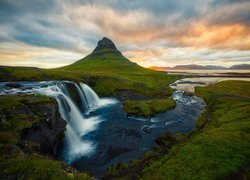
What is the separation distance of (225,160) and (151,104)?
32832mm

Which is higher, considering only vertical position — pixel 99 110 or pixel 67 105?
pixel 67 105

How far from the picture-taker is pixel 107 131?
116 feet

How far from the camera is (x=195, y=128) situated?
35.0 meters

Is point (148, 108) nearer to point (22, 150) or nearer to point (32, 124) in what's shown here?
point (32, 124)

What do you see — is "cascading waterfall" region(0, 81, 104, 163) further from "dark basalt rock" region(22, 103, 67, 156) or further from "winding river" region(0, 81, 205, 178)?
"dark basalt rock" region(22, 103, 67, 156)

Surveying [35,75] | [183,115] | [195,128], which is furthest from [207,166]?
[35,75]

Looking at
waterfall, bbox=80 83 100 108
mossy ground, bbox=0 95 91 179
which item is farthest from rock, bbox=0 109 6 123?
waterfall, bbox=80 83 100 108

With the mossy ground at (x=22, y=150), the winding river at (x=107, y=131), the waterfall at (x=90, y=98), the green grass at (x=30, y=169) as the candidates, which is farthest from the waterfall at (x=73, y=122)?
the green grass at (x=30, y=169)

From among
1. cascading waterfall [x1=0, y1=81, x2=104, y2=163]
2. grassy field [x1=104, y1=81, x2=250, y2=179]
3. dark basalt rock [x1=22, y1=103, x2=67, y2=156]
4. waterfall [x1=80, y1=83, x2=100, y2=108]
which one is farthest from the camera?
waterfall [x1=80, y1=83, x2=100, y2=108]

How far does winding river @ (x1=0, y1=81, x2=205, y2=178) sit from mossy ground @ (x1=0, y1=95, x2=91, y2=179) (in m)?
7.68

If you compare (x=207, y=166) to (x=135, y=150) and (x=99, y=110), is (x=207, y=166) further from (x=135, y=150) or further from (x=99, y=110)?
(x=99, y=110)

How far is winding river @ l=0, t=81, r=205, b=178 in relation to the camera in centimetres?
2505

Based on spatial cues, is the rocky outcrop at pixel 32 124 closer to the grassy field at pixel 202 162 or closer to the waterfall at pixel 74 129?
the waterfall at pixel 74 129

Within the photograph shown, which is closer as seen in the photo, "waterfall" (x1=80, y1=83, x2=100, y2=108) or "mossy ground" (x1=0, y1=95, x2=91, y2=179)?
"mossy ground" (x1=0, y1=95, x2=91, y2=179)
